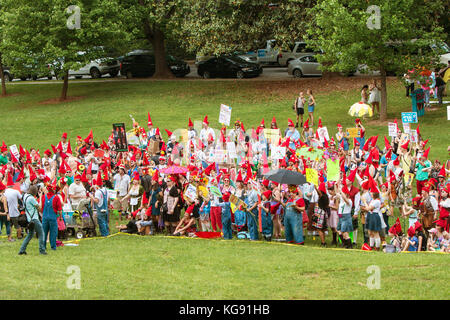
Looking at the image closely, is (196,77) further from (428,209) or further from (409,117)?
(428,209)

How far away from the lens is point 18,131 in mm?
32844

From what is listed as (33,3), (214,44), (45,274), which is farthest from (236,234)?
(33,3)

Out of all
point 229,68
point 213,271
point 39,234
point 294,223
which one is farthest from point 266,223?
point 229,68

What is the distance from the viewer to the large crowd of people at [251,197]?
15.1 meters

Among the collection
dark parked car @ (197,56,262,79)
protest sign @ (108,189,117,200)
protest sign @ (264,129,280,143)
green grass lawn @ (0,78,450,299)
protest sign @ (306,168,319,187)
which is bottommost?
green grass lawn @ (0,78,450,299)

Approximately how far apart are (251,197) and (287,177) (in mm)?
1201

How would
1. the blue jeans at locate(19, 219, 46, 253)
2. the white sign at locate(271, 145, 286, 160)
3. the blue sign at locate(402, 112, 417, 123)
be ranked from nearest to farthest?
1. the blue jeans at locate(19, 219, 46, 253)
2. the white sign at locate(271, 145, 286, 160)
3. the blue sign at locate(402, 112, 417, 123)

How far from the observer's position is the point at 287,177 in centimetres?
1570

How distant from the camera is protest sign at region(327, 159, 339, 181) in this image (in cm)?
1734

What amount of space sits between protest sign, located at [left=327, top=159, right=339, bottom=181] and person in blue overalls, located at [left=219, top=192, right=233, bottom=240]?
2667mm

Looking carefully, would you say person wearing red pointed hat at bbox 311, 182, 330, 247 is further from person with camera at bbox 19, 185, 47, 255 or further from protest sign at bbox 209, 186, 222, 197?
person with camera at bbox 19, 185, 47, 255

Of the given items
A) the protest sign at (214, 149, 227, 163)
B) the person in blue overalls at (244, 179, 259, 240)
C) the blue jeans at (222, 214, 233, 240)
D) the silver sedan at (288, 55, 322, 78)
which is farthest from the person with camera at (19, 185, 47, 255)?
the silver sedan at (288, 55, 322, 78)

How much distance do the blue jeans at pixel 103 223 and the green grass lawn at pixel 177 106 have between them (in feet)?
42.6
